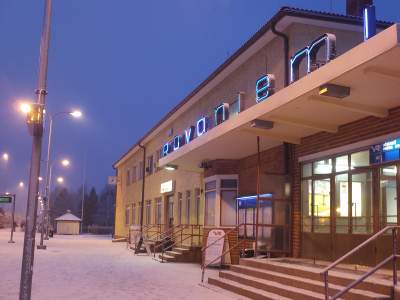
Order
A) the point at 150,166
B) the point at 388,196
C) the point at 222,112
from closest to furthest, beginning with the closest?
the point at 388,196 < the point at 222,112 < the point at 150,166

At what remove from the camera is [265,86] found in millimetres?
15055

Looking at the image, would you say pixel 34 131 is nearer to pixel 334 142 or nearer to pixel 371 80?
pixel 371 80

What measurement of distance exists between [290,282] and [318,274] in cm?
82

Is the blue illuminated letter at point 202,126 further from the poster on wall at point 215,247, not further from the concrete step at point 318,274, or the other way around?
the concrete step at point 318,274

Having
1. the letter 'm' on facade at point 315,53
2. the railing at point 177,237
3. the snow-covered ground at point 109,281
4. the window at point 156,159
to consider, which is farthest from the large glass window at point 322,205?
the window at point 156,159

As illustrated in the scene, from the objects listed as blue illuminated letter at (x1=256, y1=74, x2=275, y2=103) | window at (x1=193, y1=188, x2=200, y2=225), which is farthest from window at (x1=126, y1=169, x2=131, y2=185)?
blue illuminated letter at (x1=256, y1=74, x2=275, y2=103)

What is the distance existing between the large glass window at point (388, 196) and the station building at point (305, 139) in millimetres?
23

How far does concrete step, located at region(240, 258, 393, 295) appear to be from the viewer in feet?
31.8

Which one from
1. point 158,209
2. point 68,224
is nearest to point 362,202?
point 158,209

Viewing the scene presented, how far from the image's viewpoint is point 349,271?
1191 cm

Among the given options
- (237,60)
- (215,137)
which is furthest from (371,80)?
(237,60)

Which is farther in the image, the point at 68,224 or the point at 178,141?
the point at 68,224

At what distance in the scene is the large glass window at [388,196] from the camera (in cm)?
1224

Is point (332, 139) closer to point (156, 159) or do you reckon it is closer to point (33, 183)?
point (33, 183)
